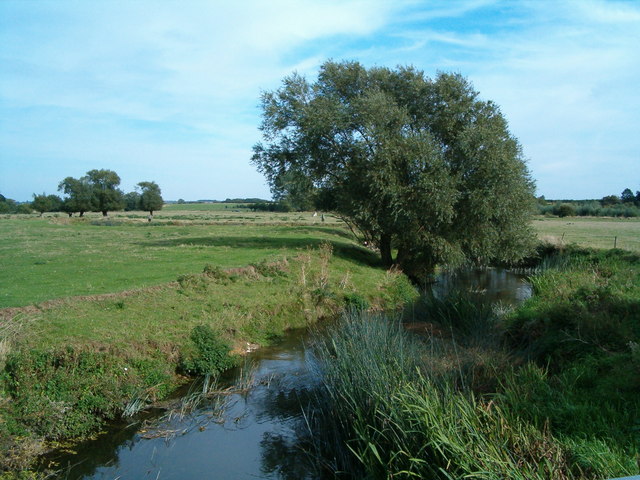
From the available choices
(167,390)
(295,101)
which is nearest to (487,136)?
(295,101)

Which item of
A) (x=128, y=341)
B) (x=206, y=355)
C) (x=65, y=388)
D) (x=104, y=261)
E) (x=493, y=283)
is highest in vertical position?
(x=104, y=261)

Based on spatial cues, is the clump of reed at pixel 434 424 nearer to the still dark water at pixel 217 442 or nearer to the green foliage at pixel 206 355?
the still dark water at pixel 217 442

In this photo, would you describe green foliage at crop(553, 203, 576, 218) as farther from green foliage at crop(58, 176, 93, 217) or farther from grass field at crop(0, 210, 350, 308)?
green foliage at crop(58, 176, 93, 217)

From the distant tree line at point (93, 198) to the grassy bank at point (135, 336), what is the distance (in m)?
75.5

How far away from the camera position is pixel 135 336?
13.3 metres

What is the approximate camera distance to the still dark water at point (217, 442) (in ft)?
29.5

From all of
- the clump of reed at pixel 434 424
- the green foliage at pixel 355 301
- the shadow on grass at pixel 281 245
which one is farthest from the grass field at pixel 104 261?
the clump of reed at pixel 434 424

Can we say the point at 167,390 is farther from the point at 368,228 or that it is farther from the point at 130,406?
the point at 368,228

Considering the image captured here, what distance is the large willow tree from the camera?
2720 cm

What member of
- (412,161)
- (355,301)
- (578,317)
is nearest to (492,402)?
(578,317)

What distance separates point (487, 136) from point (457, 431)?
909 inches

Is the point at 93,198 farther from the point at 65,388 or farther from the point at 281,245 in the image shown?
the point at 65,388

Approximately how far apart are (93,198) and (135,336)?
8681 centimetres

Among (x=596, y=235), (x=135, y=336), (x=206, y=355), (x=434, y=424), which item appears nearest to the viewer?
(x=434, y=424)
